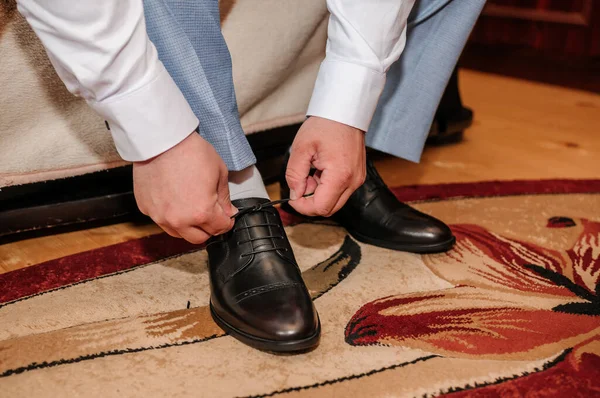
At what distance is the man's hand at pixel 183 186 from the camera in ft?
1.73

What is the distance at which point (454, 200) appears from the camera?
100cm

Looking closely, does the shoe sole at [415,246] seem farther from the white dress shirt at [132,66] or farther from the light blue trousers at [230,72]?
the white dress shirt at [132,66]

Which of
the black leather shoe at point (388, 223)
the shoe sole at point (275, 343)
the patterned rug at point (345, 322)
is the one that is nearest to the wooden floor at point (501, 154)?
the patterned rug at point (345, 322)

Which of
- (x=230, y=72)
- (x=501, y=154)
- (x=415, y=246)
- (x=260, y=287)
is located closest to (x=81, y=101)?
(x=230, y=72)

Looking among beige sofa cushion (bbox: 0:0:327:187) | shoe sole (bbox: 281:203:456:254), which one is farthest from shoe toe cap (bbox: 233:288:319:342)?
beige sofa cushion (bbox: 0:0:327:187)

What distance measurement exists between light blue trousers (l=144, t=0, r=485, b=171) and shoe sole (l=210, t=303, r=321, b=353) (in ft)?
0.58

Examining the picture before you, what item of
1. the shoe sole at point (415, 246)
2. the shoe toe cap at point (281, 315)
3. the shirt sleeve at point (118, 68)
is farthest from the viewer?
the shoe sole at point (415, 246)

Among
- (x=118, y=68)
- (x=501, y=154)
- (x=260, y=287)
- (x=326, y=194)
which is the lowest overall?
(x=501, y=154)

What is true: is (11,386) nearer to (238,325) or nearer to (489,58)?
(238,325)

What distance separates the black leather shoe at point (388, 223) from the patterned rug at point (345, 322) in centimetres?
2

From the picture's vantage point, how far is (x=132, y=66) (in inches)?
19.4

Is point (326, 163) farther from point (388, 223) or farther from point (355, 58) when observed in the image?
point (388, 223)

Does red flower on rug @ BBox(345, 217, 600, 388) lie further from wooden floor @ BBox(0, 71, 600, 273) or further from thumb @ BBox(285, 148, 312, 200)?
wooden floor @ BBox(0, 71, 600, 273)

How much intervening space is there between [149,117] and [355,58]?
239mm
